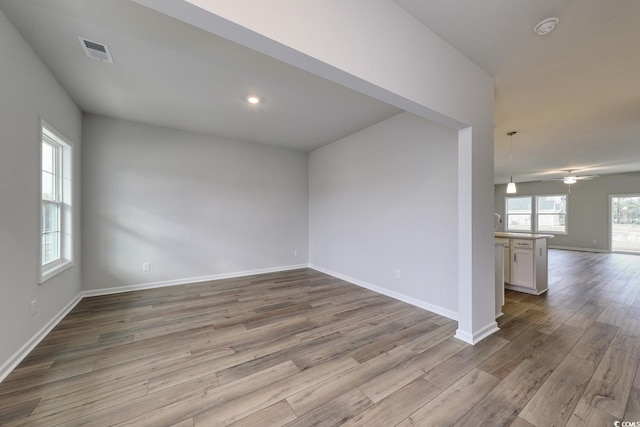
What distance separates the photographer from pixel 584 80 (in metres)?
2.56

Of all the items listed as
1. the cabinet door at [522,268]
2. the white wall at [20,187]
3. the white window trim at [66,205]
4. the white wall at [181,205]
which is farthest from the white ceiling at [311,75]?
the cabinet door at [522,268]

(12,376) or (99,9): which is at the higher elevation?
(99,9)

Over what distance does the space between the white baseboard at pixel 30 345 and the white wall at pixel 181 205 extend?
87 cm

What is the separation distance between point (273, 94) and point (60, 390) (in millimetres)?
3156

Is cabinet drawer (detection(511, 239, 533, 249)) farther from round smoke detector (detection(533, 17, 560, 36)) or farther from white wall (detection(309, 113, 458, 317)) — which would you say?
round smoke detector (detection(533, 17, 560, 36))

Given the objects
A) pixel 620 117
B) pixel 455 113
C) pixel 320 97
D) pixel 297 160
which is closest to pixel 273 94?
pixel 320 97

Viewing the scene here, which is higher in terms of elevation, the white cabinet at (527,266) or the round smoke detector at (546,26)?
the round smoke detector at (546,26)

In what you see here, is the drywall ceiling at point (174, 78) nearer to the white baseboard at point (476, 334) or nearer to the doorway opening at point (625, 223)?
the white baseboard at point (476, 334)

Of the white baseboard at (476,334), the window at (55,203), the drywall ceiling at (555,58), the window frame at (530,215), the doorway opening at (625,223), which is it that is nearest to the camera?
the drywall ceiling at (555,58)

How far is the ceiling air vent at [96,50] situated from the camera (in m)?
2.03

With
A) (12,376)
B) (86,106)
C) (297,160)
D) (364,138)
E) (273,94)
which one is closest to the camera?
(12,376)

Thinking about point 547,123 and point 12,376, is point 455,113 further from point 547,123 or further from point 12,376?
point 12,376

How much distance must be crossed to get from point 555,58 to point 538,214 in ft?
30.8

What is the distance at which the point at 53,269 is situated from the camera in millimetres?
2645
